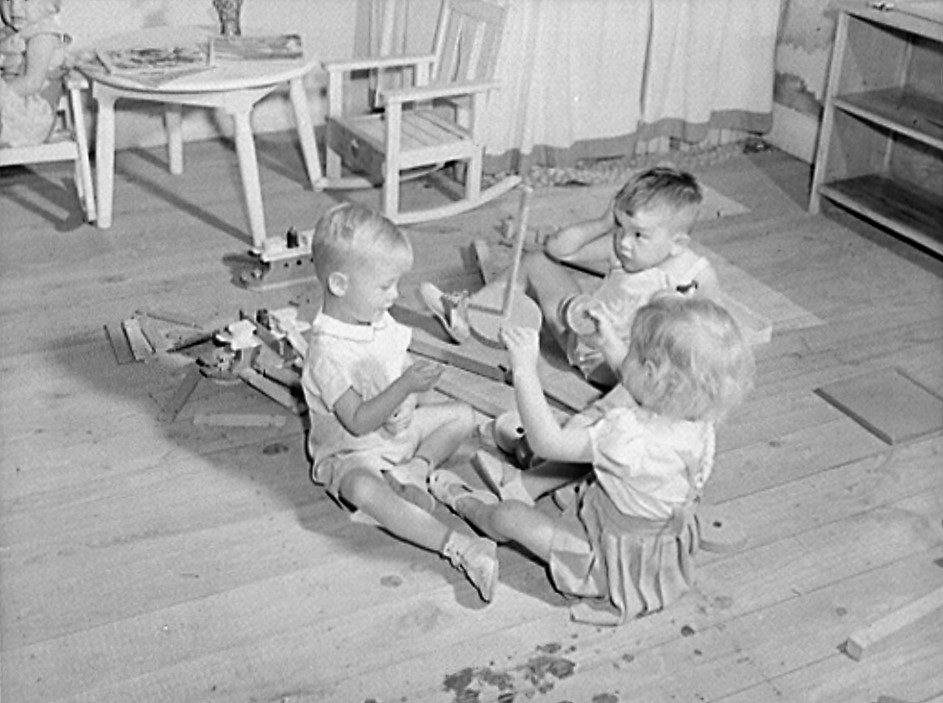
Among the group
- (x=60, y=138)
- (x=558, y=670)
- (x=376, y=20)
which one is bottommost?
(x=558, y=670)

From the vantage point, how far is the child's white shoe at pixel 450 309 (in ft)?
9.61

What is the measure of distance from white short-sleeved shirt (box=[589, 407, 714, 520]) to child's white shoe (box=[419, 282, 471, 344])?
937 mm

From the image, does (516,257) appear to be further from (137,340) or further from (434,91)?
(434,91)

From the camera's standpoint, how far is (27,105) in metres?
3.38

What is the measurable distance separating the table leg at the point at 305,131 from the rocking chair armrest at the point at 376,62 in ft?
0.36

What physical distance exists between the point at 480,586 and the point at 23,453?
104cm

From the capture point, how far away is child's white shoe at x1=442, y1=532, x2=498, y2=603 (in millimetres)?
2123

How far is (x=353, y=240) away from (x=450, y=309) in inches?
33.3

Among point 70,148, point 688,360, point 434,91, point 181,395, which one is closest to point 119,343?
point 181,395

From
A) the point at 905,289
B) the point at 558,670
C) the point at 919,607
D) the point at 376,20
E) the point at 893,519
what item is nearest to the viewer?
the point at 558,670

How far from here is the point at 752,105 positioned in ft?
14.7

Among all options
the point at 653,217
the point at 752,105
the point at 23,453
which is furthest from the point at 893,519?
the point at 752,105

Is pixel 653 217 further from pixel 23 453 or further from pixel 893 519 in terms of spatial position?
pixel 23 453

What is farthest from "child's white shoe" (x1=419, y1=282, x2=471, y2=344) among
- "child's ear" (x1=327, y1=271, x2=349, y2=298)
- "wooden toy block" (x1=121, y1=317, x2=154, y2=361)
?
"child's ear" (x1=327, y1=271, x2=349, y2=298)
